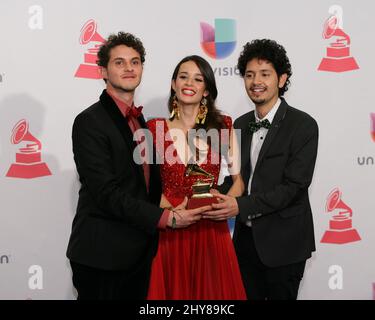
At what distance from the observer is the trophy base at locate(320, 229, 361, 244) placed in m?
3.37

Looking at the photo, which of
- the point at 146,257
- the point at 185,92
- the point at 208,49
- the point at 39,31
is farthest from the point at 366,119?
the point at 39,31

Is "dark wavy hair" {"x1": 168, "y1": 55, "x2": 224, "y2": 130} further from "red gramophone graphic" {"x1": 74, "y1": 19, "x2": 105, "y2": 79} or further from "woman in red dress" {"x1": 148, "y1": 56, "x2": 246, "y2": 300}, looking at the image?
"red gramophone graphic" {"x1": 74, "y1": 19, "x2": 105, "y2": 79}

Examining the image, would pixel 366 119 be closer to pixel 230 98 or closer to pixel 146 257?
pixel 230 98

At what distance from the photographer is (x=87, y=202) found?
2.52m

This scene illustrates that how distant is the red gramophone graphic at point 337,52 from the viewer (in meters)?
3.26

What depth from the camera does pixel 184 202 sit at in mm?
2576

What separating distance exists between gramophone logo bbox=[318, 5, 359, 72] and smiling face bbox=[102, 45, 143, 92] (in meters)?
1.25

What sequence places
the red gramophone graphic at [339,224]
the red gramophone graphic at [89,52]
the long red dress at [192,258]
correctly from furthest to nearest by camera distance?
the red gramophone graphic at [339,224] < the red gramophone graphic at [89,52] < the long red dress at [192,258]

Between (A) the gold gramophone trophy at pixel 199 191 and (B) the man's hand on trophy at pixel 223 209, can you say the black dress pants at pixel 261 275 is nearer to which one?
(B) the man's hand on trophy at pixel 223 209

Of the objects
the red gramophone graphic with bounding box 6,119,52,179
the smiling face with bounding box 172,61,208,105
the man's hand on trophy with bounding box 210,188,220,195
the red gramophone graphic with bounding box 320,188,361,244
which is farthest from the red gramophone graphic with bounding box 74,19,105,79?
the red gramophone graphic with bounding box 320,188,361,244

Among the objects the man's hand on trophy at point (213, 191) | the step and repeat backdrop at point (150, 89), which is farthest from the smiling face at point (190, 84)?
the step and repeat backdrop at point (150, 89)

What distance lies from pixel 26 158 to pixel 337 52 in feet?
Answer: 6.64

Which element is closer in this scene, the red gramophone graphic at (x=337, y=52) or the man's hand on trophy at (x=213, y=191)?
the man's hand on trophy at (x=213, y=191)

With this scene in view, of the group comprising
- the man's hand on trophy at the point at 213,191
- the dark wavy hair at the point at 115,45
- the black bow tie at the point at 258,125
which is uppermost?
the dark wavy hair at the point at 115,45
